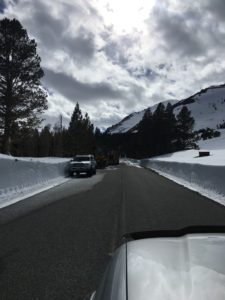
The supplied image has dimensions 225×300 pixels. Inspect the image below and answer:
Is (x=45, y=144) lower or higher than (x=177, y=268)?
higher

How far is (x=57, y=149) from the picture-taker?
147375mm

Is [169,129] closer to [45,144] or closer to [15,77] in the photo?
[45,144]

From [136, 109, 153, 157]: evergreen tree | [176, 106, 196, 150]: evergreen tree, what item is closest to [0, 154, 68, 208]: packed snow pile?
[176, 106, 196, 150]: evergreen tree

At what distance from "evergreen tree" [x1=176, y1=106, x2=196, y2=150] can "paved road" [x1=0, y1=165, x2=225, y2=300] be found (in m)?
104

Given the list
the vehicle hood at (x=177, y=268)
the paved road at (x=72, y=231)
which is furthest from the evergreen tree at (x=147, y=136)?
the vehicle hood at (x=177, y=268)

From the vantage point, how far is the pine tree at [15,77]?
44625mm

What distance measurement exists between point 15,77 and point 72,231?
122 ft

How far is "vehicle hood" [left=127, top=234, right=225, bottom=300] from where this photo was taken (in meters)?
2.37

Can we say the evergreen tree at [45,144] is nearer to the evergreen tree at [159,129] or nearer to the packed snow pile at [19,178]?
the evergreen tree at [159,129]

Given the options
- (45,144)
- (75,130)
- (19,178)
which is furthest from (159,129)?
(19,178)

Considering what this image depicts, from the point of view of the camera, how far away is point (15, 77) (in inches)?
1788

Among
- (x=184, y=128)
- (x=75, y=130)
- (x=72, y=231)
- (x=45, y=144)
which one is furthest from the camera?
(x=45, y=144)

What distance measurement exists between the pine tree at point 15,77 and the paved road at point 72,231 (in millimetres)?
27474

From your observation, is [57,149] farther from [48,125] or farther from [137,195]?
[137,195]
